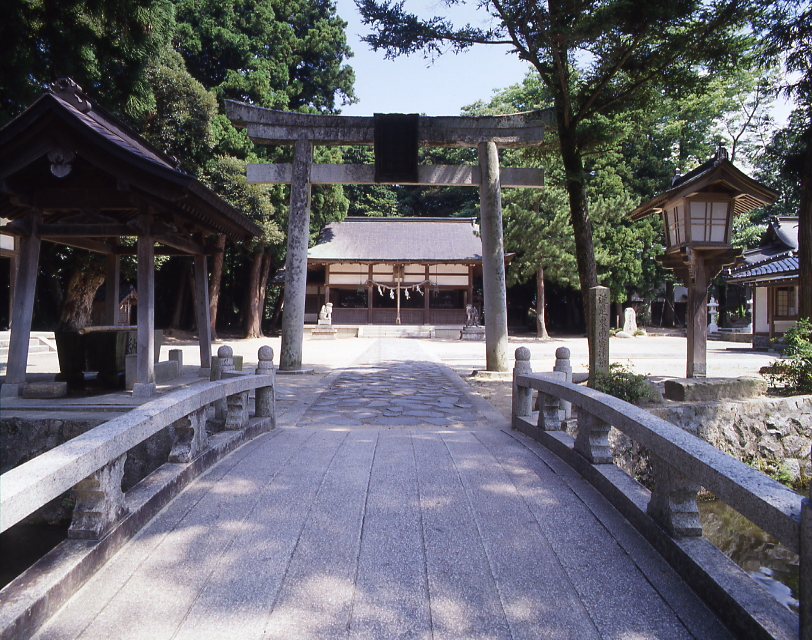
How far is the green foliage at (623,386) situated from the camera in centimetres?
614

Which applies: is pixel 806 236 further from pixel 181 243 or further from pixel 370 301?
pixel 370 301

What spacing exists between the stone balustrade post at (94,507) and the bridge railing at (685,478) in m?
2.58

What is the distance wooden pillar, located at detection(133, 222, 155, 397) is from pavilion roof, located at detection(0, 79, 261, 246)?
1.20 feet

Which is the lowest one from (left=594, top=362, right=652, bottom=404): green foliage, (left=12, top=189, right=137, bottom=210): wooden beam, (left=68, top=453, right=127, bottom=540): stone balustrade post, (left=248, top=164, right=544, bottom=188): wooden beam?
(left=68, top=453, right=127, bottom=540): stone balustrade post

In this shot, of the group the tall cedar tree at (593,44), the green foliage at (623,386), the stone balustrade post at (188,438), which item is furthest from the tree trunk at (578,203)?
the stone balustrade post at (188,438)

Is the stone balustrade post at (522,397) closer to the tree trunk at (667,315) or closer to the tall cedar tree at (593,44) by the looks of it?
the tall cedar tree at (593,44)

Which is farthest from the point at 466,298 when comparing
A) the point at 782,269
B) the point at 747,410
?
the point at 747,410

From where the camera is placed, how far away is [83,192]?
6852 mm

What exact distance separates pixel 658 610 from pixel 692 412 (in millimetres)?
5054

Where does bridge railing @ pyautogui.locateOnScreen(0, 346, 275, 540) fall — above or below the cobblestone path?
above

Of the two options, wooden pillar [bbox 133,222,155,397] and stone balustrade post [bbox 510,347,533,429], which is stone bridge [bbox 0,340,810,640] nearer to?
stone balustrade post [bbox 510,347,533,429]

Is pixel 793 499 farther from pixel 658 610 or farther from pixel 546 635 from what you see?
pixel 546 635

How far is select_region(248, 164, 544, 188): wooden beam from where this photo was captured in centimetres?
1046

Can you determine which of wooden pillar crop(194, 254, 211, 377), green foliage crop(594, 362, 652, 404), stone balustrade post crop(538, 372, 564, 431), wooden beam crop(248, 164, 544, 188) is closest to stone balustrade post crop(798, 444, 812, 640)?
stone balustrade post crop(538, 372, 564, 431)
